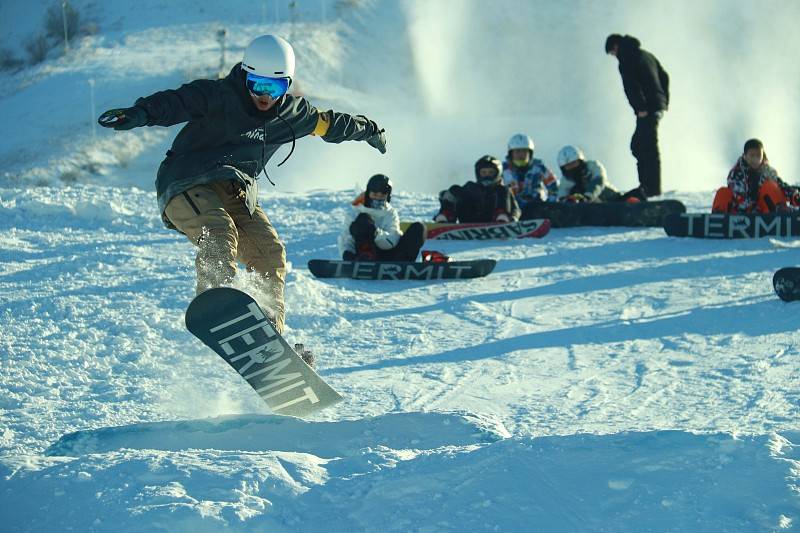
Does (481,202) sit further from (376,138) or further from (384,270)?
(376,138)

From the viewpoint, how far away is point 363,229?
868 centimetres

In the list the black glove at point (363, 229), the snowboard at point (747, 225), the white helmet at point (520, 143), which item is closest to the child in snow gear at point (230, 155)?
the black glove at point (363, 229)

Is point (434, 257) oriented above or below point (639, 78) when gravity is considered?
below

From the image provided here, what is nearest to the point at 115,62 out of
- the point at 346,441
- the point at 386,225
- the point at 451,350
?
the point at 386,225

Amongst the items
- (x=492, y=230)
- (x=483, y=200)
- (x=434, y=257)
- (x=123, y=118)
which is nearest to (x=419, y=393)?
(x=123, y=118)

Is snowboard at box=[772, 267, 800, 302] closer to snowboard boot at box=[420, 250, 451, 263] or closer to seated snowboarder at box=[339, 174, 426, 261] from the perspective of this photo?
snowboard boot at box=[420, 250, 451, 263]

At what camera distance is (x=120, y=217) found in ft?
36.0

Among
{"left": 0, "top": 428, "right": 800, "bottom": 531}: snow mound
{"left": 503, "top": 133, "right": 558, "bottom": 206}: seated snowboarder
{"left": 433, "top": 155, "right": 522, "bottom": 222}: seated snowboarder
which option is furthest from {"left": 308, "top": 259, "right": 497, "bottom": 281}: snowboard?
{"left": 0, "top": 428, "right": 800, "bottom": 531}: snow mound

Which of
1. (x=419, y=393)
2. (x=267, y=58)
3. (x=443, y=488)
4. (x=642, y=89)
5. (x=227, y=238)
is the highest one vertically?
(x=642, y=89)

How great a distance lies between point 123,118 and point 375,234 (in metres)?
4.56

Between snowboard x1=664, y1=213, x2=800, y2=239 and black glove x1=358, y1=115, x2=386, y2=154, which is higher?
black glove x1=358, y1=115, x2=386, y2=154

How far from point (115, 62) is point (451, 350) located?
98.7ft

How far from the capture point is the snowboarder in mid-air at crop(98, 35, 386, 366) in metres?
4.66

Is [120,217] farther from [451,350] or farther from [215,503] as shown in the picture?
[215,503]
